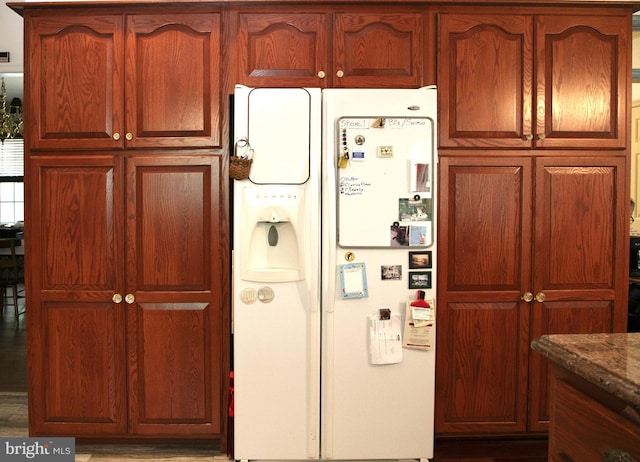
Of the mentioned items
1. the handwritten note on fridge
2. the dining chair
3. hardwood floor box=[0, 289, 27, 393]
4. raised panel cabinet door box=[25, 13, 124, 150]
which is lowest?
hardwood floor box=[0, 289, 27, 393]

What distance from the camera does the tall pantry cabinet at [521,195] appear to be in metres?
2.18

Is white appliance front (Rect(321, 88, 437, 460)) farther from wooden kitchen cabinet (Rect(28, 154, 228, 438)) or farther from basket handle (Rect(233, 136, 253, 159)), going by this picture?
wooden kitchen cabinet (Rect(28, 154, 228, 438))

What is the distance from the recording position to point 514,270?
221 centimetres

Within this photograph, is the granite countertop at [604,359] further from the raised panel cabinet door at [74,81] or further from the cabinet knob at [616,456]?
the raised panel cabinet door at [74,81]

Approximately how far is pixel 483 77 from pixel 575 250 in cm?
95

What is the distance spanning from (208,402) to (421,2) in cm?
216

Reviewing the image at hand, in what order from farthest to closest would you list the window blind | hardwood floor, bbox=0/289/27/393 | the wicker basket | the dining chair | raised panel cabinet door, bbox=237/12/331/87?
the window blind, the dining chair, hardwood floor, bbox=0/289/27/393, raised panel cabinet door, bbox=237/12/331/87, the wicker basket

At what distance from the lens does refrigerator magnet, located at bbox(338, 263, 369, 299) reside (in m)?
2.00

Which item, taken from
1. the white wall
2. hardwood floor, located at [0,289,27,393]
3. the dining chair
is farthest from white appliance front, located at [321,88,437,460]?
the dining chair

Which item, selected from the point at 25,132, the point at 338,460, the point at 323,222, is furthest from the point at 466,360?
the point at 25,132

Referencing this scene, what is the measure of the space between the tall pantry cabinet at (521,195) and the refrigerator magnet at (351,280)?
0.44 metres

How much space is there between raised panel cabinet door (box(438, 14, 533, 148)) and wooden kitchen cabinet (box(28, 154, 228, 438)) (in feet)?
3.79

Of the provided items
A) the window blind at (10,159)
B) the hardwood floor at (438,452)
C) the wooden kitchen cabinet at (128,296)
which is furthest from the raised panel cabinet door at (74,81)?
the window blind at (10,159)

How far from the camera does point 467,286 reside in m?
2.20
